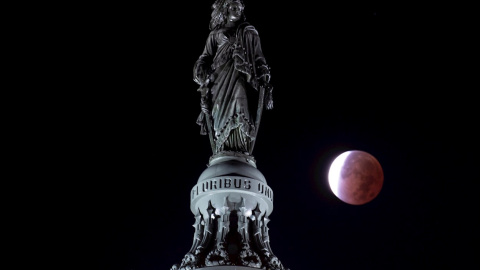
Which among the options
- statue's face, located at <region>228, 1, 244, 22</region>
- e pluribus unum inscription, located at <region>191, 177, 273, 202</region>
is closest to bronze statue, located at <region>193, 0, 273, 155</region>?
statue's face, located at <region>228, 1, 244, 22</region>

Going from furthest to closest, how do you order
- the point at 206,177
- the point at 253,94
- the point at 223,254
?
the point at 253,94
the point at 206,177
the point at 223,254

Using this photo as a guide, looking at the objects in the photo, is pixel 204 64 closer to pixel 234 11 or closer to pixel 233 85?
pixel 233 85

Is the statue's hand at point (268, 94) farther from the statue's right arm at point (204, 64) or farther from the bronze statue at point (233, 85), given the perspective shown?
the statue's right arm at point (204, 64)

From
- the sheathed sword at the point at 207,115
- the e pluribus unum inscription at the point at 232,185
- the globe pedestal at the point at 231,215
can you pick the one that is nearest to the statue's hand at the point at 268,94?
the sheathed sword at the point at 207,115

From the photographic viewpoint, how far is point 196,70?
12.3m

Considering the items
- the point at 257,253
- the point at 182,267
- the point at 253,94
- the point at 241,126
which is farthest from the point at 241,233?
the point at 253,94

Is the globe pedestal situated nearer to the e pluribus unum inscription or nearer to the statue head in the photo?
the e pluribus unum inscription

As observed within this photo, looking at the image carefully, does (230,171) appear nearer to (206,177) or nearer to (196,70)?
(206,177)

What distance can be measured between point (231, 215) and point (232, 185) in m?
0.57

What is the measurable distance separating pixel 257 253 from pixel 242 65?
3379 millimetres

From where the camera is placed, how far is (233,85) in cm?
1190

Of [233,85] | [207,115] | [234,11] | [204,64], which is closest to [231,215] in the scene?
[207,115]

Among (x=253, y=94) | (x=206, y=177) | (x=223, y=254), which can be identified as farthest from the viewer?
(x=253, y=94)

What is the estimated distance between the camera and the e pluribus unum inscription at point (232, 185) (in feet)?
35.6
